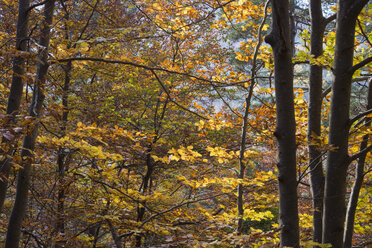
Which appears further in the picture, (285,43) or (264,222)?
(264,222)

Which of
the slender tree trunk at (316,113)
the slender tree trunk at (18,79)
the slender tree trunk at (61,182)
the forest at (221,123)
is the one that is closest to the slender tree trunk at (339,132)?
the forest at (221,123)

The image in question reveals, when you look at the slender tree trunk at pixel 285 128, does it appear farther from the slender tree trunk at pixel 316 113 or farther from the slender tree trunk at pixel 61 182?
the slender tree trunk at pixel 61 182

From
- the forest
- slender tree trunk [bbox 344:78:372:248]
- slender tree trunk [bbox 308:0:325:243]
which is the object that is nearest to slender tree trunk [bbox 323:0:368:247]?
the forest

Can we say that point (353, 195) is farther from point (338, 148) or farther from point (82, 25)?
point (82, 25)

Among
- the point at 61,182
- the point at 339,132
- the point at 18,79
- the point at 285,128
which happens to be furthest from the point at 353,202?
the point at 61,182

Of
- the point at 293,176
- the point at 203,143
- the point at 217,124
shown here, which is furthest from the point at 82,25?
the point at 293,176

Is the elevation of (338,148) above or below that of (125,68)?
below

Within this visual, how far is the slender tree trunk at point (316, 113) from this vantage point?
2.82 metres

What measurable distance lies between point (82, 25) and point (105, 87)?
136 cm

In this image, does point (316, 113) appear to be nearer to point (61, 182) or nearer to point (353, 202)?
point (353, 202)

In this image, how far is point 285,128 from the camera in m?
1.74

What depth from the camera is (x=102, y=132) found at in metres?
3.51

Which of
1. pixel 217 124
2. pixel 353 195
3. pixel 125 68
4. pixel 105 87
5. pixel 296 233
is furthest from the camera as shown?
pixel 105 87

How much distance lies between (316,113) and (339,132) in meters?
1.00
